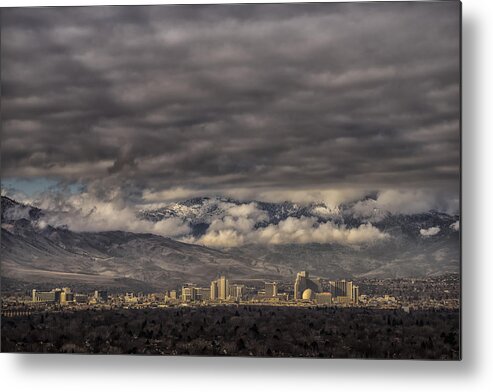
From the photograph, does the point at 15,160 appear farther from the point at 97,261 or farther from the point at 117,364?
the point at 117,364

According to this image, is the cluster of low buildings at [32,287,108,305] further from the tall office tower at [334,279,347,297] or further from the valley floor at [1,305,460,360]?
the tall office tower at [334,279,347,297]

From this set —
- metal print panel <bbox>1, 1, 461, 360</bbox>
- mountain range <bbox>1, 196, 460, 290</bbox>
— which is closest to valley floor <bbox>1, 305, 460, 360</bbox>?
metal print panel <bbox>1, 1, 461, 360</bbox>

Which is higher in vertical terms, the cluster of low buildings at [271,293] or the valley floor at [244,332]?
the cluster of low buildings at [271,293]

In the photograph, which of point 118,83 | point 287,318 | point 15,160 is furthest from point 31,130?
point 287,318

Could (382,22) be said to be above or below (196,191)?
above

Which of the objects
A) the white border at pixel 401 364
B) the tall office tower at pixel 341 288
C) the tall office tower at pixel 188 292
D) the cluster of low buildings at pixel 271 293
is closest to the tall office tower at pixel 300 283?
the cluster of low buildings at pixel 271 293

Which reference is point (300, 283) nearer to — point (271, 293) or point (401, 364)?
point (271, 293)

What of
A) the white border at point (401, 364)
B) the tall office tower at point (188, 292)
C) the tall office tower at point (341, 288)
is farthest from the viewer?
the tall office tower at point (188, 292)

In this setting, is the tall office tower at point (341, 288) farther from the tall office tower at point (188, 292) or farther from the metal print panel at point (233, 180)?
the tall office tower at point (188, 292)
